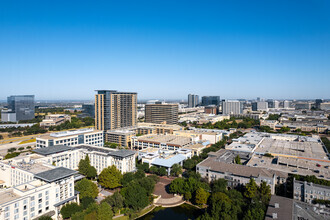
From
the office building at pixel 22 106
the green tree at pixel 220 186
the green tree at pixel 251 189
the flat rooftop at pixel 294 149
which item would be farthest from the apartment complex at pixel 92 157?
the office building at pixel 22 106

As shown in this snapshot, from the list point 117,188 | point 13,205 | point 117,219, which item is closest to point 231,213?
point 117,219

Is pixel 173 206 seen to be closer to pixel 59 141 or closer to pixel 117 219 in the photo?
pixel 117 219

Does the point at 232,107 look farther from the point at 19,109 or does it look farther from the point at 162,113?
the point at 19,109

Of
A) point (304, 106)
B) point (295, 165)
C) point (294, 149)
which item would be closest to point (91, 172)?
point (295, 165)

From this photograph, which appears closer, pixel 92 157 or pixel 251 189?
pixel 251 189

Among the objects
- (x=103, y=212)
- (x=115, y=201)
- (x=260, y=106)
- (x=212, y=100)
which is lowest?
(x=115, y=201)

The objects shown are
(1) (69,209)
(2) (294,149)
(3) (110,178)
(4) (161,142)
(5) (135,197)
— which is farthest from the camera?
(4) (161,142)
